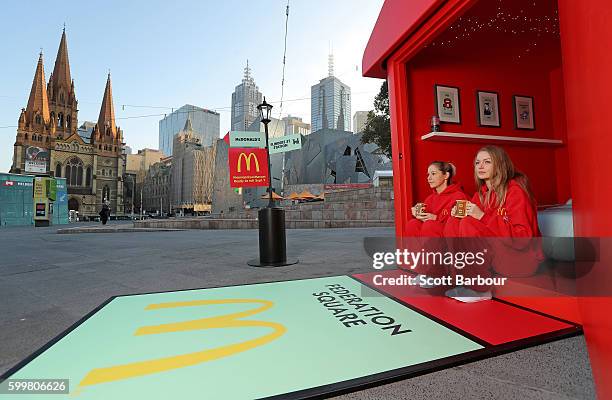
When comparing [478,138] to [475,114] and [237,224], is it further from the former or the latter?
[237,224]

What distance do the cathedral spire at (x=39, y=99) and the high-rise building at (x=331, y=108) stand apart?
4774 centimetres

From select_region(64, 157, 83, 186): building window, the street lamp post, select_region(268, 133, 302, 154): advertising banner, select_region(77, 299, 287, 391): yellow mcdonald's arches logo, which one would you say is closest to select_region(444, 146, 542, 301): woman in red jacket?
select_region(77, 299, 287, 391): yellow mcdonald's arches logo

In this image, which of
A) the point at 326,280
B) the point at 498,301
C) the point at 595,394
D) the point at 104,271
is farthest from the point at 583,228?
the point at 104,271

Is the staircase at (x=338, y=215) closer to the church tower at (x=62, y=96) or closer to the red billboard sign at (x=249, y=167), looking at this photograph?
the red billboard sign at (x=249, y=167)

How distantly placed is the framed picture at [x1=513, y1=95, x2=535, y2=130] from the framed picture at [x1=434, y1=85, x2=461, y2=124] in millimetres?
800

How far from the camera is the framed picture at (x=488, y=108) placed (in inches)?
123

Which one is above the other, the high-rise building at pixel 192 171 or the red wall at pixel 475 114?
the high-rise building at pixel 192 171

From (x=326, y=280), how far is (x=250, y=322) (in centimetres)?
115

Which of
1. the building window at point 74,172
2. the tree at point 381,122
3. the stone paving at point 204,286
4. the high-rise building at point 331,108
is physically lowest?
the stone paving at point 204,286

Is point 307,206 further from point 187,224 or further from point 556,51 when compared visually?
point 556,51

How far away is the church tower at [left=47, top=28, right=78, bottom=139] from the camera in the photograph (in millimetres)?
52875

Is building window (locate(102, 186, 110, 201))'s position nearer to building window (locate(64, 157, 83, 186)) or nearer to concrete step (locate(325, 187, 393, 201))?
building window (locate(64, 157, 83, 186))

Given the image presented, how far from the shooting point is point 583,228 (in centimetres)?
113

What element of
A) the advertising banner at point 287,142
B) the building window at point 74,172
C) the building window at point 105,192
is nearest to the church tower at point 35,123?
the building window at point 74,172
